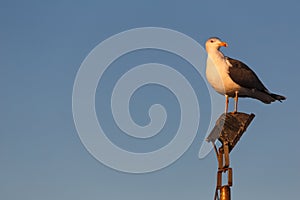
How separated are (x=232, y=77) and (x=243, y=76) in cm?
52

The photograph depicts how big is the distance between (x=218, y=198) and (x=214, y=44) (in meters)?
7.40

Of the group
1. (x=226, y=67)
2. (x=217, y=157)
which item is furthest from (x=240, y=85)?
(x=217, y=157)

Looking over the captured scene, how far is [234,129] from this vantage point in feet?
23.6

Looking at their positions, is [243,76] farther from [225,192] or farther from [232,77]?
[225,192]

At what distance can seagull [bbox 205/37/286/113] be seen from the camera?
12.1 m

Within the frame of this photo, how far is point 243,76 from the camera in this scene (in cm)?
1291

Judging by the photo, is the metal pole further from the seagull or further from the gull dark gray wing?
the gull dark gray wing

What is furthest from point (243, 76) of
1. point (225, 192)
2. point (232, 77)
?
point (225, 192)

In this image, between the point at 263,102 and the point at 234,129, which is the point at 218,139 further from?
the point at 263,102

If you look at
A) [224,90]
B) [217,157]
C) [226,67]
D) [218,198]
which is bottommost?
[218,198]

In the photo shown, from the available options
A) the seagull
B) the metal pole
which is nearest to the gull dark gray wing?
the seagull

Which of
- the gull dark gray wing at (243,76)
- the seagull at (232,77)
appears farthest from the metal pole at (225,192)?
the gull dark gray wing at (243,76)

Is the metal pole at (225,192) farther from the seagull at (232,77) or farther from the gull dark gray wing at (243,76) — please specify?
the gull dark gray wing at (243,76)

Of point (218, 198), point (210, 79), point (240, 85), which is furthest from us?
point (240, 85)
